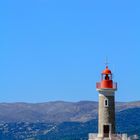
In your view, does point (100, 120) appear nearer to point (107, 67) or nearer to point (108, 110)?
point (108, 110)

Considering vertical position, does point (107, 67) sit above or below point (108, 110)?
above

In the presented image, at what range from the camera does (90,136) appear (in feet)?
210

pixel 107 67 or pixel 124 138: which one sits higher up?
pixel 107 67

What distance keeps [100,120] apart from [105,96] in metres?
2.37

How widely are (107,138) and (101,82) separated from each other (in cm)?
553

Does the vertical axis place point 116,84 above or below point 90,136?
above

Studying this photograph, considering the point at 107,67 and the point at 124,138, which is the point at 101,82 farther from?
the point at 124,138

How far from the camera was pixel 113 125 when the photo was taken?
63125 mm

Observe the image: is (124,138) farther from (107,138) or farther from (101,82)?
(101,82)

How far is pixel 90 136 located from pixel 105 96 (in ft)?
13.8

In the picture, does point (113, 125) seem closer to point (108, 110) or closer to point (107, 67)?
point (108, 110)

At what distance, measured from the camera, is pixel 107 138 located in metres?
62.9

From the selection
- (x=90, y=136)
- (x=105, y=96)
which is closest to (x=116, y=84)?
(x=105, y=96)

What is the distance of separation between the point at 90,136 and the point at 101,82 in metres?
5.38
